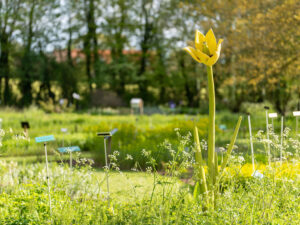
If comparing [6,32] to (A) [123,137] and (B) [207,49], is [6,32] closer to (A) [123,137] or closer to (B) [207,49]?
(A) [123,137]

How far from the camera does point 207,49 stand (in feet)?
8.48

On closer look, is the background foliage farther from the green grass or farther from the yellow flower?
the yellow flower

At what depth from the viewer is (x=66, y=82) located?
17.3m

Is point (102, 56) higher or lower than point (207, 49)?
higher

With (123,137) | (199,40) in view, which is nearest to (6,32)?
(123,137)

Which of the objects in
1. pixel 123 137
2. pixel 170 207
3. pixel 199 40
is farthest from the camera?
pixel 123 137

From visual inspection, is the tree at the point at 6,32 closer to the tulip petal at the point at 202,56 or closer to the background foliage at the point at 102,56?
the background foliage at the point at 102,56

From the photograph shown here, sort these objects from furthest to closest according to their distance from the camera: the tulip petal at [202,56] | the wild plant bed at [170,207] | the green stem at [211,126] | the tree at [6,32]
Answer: the tree at [6,32], the green stem at [211,126], the tulip petal at [202,56], the wild plant bed at [170,207]

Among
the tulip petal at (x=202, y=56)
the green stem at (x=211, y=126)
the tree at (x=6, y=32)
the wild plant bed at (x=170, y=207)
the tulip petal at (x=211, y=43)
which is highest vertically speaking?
the tree at (x=6, y=32)

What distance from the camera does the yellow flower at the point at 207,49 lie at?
8.36ft

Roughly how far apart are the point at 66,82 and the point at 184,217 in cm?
1576

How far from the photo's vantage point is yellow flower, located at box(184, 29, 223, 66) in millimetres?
2548

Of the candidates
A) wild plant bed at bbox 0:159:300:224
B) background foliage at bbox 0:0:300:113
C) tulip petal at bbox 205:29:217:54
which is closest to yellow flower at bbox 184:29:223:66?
tulip petal at bbox 205:29:217:54

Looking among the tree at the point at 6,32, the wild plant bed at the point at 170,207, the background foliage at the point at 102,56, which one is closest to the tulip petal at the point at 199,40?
the wild plant bed at the point at 170,207
